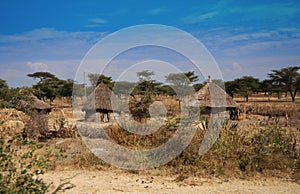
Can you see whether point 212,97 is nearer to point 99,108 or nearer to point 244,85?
point 99,108

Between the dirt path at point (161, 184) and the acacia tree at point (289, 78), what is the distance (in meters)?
30.7

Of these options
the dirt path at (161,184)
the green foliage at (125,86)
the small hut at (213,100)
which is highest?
the green foliage at (125,86)

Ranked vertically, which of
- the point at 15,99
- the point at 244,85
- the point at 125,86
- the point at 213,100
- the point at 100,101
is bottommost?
the point at 213,100

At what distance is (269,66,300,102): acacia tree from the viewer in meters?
32.5

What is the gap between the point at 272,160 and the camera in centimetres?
561

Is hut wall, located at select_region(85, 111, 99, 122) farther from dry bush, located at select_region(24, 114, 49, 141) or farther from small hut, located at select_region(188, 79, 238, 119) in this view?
small hut, located at select_region(188, 79, 238, 119)

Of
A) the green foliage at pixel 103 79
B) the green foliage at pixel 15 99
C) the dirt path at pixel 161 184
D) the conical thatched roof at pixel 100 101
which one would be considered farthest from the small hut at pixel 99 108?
the green foliage at pixel 103 79

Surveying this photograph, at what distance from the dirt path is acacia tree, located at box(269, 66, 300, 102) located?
30673mm

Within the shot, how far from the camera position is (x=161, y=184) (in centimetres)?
491

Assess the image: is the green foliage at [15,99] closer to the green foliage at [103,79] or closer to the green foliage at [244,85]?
the green foliage at [103,79]

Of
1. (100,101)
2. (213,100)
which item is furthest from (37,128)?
(213,100)

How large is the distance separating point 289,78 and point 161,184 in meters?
32.0

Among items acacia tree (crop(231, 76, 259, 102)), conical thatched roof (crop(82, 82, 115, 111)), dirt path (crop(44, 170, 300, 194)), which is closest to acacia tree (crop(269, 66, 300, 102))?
acacia tree (crop(231, 76, 259, 102))

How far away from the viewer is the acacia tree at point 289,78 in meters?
32.5
